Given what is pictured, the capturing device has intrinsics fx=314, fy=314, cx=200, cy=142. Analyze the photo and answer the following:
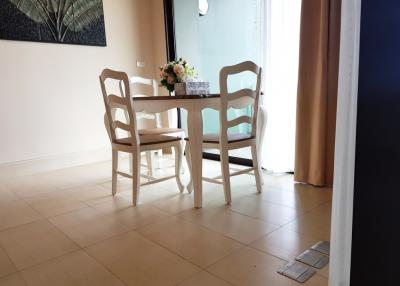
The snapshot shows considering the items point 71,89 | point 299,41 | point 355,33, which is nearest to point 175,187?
point 299,41

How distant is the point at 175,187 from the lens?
271 centimetres

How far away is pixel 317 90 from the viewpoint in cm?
239

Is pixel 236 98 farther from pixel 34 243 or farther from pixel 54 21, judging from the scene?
pixel 54 21

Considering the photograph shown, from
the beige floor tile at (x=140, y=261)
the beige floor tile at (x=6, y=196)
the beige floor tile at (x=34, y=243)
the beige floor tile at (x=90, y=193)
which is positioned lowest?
the beige floor tile at (x=6, y=196)

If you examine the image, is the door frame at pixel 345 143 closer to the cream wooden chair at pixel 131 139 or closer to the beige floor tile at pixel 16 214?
the cream wooden chair at pixel 131 139

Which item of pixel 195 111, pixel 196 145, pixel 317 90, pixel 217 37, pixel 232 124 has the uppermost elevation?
pixel 217 37

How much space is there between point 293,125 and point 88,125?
7.65 feet

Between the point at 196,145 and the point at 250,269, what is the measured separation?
3.13 feet

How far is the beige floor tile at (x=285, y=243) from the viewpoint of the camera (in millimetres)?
1546

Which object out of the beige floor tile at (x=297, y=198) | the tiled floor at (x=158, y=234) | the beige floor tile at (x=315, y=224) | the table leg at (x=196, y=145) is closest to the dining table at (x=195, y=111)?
the table leg at (x=196, y=145)

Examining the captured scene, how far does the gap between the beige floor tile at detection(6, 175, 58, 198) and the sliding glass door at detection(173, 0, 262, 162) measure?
1.91m

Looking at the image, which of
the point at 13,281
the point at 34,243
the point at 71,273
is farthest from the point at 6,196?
the point at 71,273

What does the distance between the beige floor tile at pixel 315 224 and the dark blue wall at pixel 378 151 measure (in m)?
0.76

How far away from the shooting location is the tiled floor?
1415mm
